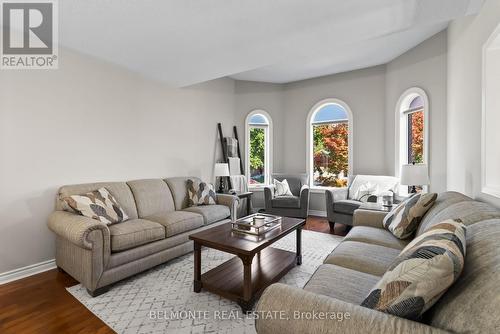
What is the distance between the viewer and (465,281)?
904 mm

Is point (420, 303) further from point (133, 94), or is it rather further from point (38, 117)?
point (133, 94)

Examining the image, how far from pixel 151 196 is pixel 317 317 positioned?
2.83 metres

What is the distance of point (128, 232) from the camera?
238 cm

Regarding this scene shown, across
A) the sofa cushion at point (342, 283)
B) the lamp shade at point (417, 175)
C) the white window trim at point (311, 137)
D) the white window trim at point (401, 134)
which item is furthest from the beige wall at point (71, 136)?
the white window trim at point (401, 134)

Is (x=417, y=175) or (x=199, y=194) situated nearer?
(x=417, y=175)

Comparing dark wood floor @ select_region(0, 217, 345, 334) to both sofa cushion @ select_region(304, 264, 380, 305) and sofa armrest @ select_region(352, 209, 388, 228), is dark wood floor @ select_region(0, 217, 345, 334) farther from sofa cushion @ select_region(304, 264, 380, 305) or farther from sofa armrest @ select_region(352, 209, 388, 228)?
sofa armrest @ select_region(352, 209, 388, 228)

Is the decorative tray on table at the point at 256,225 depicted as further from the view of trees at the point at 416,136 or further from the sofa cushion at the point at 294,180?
the view of trees at the point at 416,136

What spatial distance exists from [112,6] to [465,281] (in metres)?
2.82

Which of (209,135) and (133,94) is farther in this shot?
(209,135)

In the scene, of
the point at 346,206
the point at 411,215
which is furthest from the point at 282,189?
the point at 411,215

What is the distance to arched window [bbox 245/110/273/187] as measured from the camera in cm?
549

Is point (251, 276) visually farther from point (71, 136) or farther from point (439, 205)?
point (71, 136)

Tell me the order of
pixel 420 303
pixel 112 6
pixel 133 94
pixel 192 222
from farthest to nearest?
pixel 133 94
pixel 192 222
pixel 112 6
pixel 420 303

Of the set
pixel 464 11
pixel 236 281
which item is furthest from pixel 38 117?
pixel 464 11
